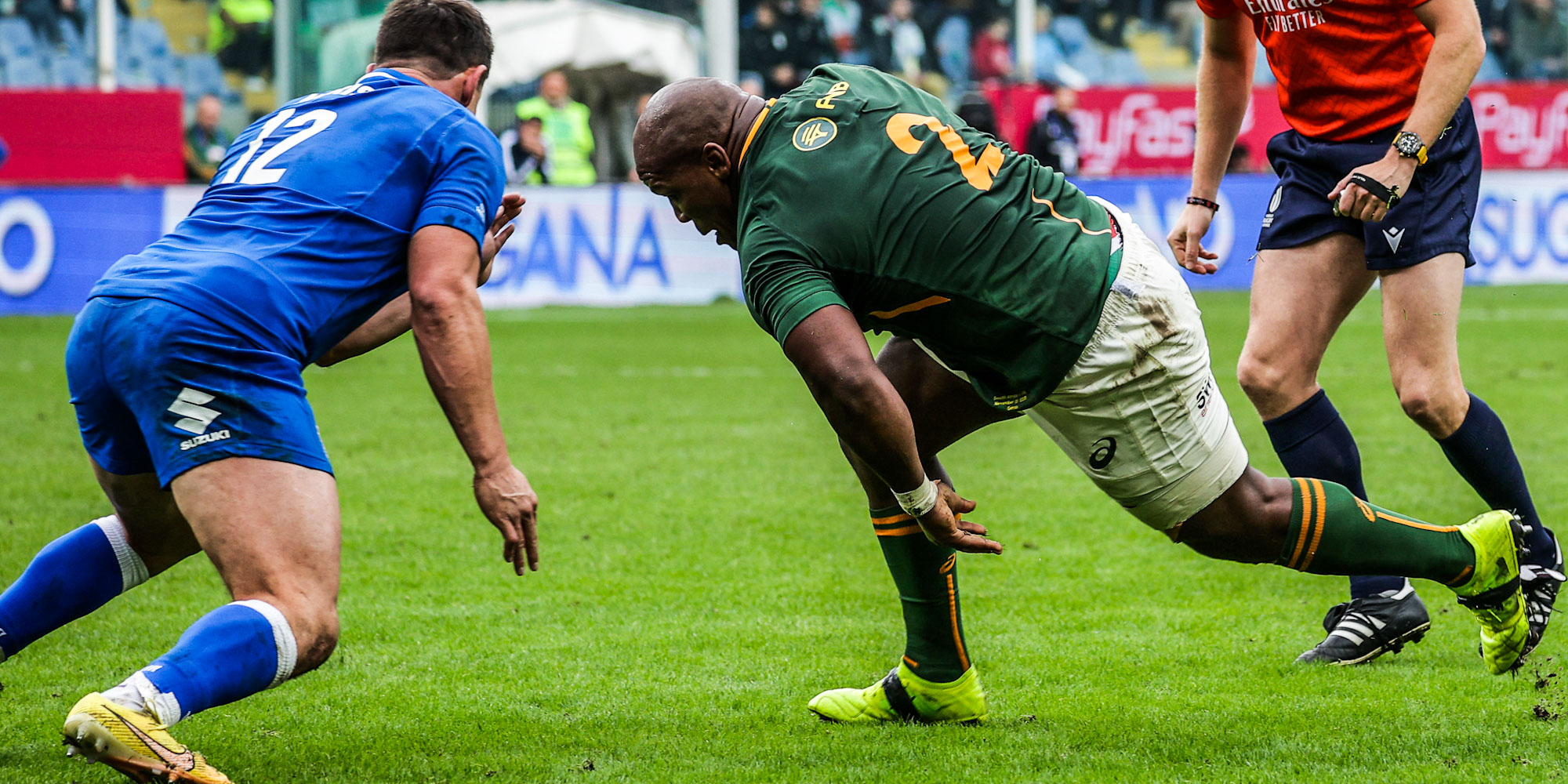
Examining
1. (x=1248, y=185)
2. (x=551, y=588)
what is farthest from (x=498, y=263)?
(x=551, y=588)

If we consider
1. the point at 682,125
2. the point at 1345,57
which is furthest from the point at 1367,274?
the point at 682,125

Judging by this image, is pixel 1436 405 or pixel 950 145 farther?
pixel 1436 405

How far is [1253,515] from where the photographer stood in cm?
349

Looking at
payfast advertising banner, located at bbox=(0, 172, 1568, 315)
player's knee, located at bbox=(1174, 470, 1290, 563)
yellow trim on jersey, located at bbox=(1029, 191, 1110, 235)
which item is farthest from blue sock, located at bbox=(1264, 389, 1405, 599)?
payfast advertising banner, located at bbox=(0, 172, 1568, 315)

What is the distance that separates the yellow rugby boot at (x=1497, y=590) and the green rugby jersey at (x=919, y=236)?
1.07m

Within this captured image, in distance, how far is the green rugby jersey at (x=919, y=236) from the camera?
323 centimetres

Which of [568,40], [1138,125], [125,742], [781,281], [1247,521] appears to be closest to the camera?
[125,742]

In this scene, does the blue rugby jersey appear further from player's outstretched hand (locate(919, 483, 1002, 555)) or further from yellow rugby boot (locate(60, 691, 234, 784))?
player's outstretched hand (locate(919, 483, 1002, 555))

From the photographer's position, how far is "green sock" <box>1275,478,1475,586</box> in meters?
3.51

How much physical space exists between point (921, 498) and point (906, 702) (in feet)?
2.76

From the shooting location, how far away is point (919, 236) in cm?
328

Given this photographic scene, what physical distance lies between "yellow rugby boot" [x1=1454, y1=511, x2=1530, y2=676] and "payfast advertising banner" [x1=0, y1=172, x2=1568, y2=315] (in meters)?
11.9

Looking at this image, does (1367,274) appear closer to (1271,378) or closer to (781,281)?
(1271,378)

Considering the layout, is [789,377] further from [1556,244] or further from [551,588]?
[1556,244]
